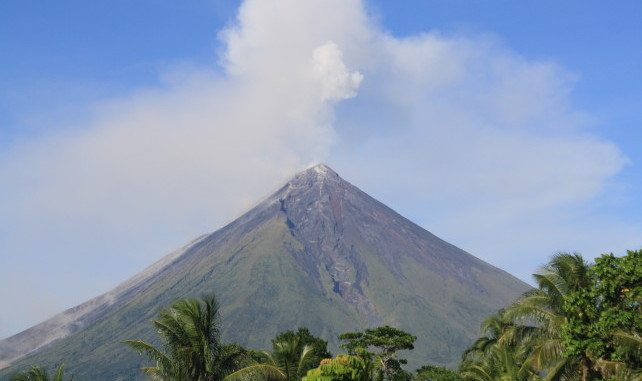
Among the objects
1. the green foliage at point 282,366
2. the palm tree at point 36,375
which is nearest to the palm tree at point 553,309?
the green foliage at point 282,366

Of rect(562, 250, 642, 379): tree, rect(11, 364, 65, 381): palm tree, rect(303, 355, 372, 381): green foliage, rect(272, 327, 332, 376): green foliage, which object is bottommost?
rect(11, 364, 65, 381): palm tree

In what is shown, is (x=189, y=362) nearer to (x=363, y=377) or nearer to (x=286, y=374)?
(x=286, y=374)

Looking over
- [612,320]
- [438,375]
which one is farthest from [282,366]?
[438,375]

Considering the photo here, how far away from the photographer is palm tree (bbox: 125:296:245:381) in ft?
71.9

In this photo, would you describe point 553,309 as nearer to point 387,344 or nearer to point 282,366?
point 282,366

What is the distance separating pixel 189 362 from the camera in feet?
72.4

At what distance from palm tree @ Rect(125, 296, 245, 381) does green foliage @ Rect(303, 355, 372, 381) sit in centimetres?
936

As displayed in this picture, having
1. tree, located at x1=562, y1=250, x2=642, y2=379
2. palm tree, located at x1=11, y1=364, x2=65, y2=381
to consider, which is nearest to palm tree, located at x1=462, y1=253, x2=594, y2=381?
tree, located at x1=562, y1=250, x2=642, y2=379

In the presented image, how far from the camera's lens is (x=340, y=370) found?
44.3 feet

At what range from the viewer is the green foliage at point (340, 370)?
1346 cm

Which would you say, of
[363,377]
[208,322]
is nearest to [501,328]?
[208,322]

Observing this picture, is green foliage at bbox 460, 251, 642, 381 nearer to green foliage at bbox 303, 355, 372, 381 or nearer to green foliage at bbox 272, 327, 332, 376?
green foliage at bbox 272, 327, 332, 376

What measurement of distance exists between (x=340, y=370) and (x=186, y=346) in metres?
10.2

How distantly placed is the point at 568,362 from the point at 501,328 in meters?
17.5
